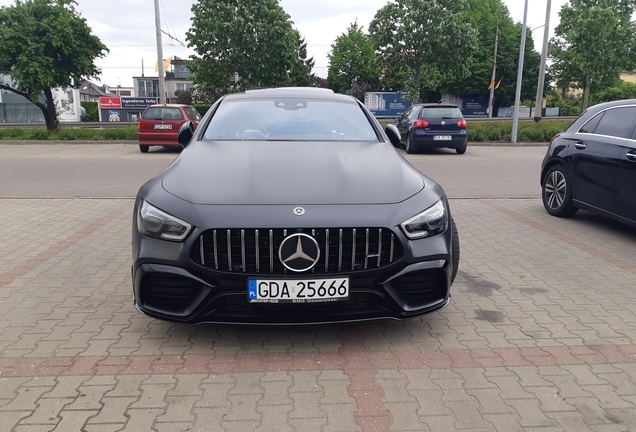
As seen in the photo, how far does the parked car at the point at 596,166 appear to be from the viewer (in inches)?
232

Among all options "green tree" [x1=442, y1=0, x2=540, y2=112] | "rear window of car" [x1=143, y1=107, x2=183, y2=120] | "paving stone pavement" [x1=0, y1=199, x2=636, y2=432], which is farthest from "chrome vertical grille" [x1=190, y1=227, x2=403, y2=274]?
"green tree" [x1=442, y1=0, x2=540, y2=112]

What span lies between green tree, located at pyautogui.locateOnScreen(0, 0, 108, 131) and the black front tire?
19501mm

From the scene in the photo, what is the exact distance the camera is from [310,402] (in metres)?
2.75

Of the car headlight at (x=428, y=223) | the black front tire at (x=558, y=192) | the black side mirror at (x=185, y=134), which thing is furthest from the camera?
the black front tire at (x=558, y=192)

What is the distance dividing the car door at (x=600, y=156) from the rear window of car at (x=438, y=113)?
9842 mm

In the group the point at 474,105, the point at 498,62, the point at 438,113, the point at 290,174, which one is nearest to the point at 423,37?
the point at 438,113

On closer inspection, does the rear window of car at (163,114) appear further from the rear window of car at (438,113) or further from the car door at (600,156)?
the car door at (600,156)

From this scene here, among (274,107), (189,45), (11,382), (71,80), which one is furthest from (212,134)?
(189,45)

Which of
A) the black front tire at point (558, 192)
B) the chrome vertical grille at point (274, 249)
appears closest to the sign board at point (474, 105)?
the black front tire at point (558, 192)

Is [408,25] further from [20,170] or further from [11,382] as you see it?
[11,382]

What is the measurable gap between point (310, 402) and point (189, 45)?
106 feet

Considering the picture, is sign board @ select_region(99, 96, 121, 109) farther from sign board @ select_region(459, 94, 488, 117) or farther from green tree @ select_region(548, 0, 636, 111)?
green tree @ select_region(548, 0, 636, 111)

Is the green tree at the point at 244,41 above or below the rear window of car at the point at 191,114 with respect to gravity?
above

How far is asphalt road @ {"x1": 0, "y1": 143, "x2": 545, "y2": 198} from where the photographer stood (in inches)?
379
